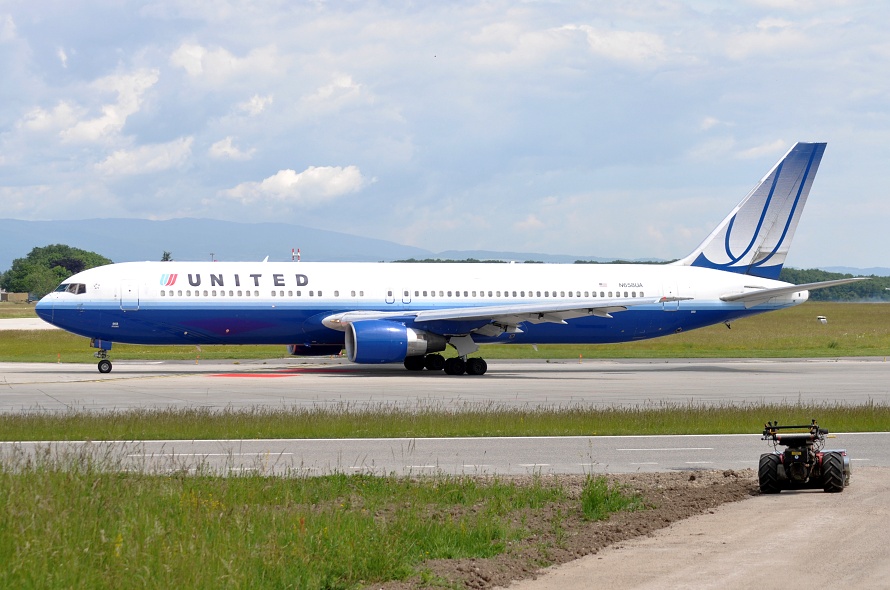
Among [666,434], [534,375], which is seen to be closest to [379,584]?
[666,434]

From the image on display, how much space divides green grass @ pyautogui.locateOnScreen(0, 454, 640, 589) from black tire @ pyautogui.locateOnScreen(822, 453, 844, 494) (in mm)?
2644

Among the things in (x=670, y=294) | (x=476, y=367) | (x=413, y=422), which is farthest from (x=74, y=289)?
(x=670, y=294)

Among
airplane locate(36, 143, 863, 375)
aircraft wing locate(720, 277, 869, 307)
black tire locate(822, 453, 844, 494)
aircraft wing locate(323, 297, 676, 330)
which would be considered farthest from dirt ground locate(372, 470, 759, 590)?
aircraft wing locate(720, 277, 869, 307)

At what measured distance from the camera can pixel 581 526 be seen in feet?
35.9

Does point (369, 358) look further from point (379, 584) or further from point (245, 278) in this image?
point (379, 584)

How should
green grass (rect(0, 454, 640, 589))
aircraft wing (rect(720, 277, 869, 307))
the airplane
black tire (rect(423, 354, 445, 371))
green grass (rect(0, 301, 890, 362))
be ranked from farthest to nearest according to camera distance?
green grass (rect(0, 301, 890, 362)) → aircraft wing (rect(720, 277, 869, 307)) → black tire (rect(423, 354, 445, 371)) → the airplane → green grass (rect(0, 454, 640, 589))

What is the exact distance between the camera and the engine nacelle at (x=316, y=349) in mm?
38531

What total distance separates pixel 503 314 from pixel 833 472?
23428 millimetres

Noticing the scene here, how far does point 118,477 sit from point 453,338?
26.5 m

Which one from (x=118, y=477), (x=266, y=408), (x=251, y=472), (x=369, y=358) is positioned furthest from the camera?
(x=369, y=358)

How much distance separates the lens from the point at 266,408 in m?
23.3

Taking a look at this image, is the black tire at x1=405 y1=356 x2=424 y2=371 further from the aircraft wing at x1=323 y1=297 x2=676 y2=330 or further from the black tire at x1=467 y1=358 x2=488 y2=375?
the black tire at x1=467 y1=358 x2=488 y2=375

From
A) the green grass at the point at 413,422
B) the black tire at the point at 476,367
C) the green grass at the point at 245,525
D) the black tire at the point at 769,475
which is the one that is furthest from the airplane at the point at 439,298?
the green grass at the point at 245,525

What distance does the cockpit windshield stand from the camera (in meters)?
35.7
